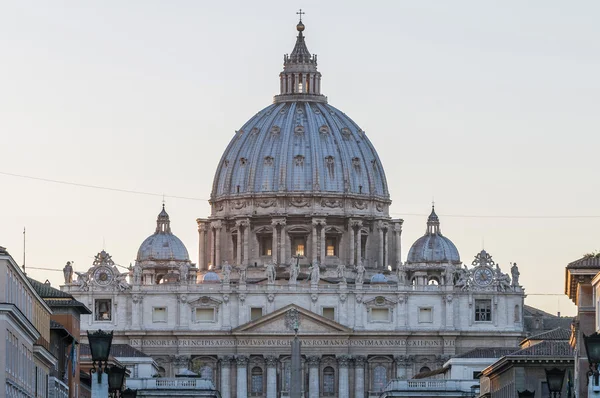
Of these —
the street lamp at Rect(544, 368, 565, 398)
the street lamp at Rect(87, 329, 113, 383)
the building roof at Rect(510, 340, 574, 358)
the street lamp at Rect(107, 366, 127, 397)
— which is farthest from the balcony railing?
the street lamp at Rect(87, 329, 113, 383)

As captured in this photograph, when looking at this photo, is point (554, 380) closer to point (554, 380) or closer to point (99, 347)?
point (554, 380)

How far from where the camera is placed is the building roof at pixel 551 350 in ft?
355

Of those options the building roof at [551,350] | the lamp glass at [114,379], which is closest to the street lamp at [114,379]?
the lamp glass at [114,379]

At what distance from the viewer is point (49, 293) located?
318ft

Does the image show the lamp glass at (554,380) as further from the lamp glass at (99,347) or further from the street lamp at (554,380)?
the lamp glass at (99,347)

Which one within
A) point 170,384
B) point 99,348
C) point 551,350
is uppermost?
point 170,384

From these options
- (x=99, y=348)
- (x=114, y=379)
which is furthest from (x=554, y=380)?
(x=99, y=348)

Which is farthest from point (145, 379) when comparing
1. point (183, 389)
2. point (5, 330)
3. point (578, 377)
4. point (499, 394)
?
point (5, 330)

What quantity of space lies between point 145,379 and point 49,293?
190ft

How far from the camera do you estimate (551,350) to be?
110 m

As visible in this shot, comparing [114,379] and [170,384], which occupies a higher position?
→ [170,384]

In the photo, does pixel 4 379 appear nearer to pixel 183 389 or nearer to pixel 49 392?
pixel 49 392

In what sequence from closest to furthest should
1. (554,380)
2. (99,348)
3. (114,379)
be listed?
(99,348), (114,379), (554,380)

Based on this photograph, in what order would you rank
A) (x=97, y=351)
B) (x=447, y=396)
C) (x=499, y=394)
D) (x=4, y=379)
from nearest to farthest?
(x=97, y=351) < (x=4, y=379) < (x=499, y=394) < (x=447, y=396)
